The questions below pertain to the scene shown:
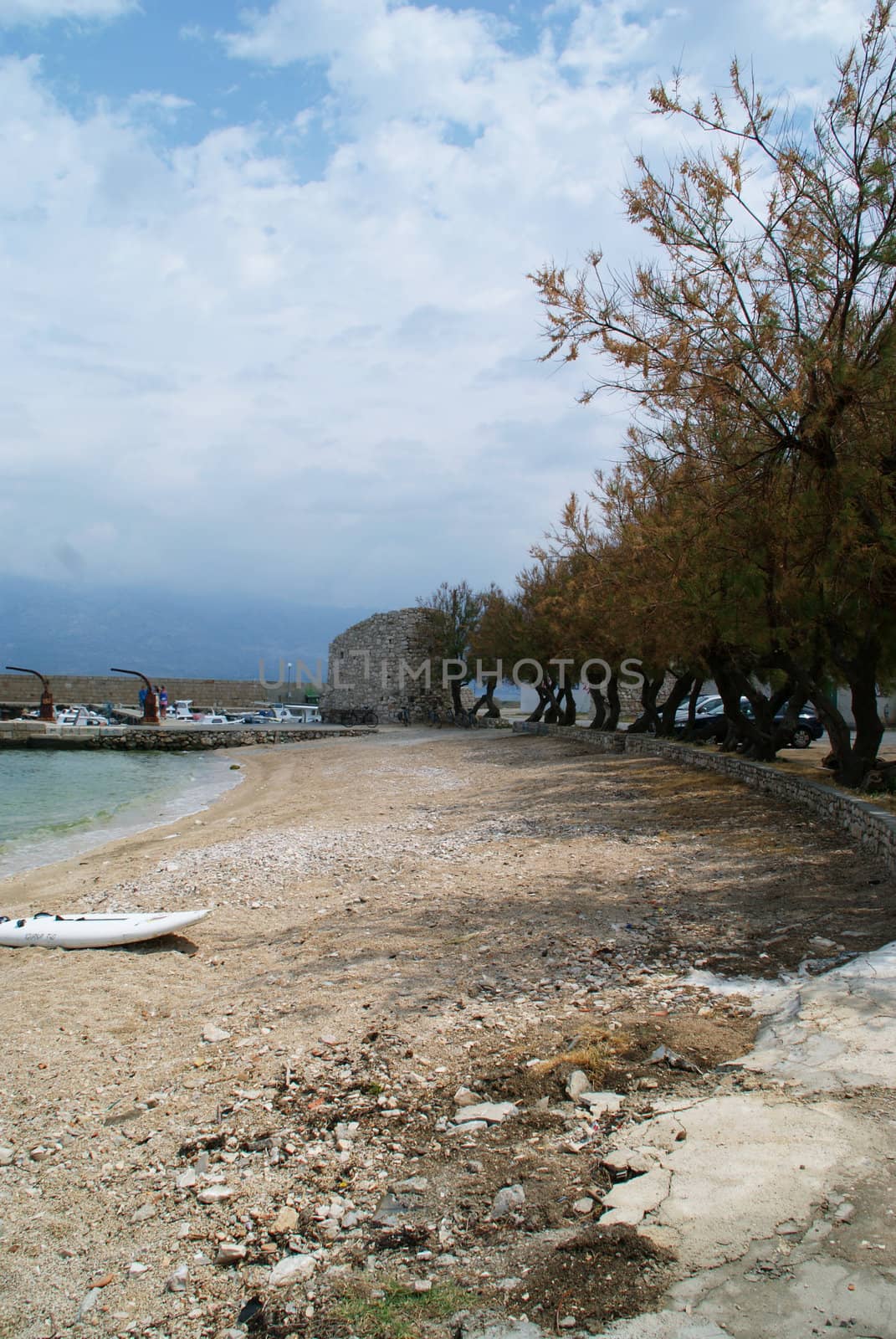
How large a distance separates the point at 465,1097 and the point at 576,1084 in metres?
0.51

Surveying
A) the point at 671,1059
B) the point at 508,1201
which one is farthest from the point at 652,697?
the point at 508,1201

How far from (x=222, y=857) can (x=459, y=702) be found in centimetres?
3808

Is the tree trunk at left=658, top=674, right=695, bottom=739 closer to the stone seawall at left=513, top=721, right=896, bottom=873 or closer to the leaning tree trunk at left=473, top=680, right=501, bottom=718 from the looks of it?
the stone seawall at left=513, top=721, right=896, bottom=873

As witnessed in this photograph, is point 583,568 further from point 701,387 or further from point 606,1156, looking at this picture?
point 606,1156

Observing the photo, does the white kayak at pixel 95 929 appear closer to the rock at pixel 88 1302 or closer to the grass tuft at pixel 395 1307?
the rock at pixel 88 1302

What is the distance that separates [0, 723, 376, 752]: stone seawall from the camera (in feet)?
143

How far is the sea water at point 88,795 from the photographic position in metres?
16.4

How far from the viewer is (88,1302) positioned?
119 inches

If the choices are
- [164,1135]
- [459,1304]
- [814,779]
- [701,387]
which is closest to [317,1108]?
[164,1135]

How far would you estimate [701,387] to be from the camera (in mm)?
8320

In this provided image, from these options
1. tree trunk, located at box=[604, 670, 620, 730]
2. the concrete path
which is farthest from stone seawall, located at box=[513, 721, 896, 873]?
the concrete path

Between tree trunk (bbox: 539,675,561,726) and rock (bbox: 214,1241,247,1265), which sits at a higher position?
tree trunk (bbox: 539,675,561,726)

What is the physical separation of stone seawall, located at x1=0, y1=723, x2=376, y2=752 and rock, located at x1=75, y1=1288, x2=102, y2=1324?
4080cm

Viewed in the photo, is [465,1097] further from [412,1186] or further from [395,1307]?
[395,1307]
